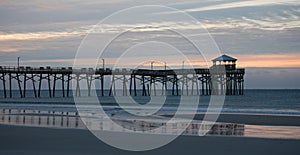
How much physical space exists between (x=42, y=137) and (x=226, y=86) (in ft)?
186

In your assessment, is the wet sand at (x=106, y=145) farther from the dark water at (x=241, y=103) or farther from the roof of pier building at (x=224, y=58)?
the roof of pier building at (x=224, y=58)

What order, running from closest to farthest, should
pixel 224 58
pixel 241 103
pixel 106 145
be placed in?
pixel 106 145, pixel 241 103, pixel 224 58

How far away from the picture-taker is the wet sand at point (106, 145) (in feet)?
43.1

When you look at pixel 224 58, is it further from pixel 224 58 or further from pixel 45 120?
pixel 45 120

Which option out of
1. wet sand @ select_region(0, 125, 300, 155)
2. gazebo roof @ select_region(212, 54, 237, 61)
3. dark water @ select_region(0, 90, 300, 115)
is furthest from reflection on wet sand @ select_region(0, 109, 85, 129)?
gazebo roof @ select_region(212, 54, 237, 61)

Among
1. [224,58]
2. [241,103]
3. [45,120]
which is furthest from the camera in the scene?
[224,58]

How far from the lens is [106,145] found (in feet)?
47.4

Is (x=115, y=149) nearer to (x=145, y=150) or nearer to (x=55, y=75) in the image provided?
(x=145, y=150)

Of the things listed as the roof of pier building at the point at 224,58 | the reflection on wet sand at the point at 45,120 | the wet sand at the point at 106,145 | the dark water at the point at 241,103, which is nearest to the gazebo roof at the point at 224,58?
the roof of pier building at the point at 224,58

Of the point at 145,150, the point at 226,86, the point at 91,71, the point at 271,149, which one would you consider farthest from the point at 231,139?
the point at 226,86

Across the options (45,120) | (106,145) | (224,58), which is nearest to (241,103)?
(224,58)

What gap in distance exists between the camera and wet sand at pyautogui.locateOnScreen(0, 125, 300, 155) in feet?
43.1

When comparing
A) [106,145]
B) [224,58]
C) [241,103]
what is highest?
[224,58]

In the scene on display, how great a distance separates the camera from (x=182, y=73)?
69.9 metres
